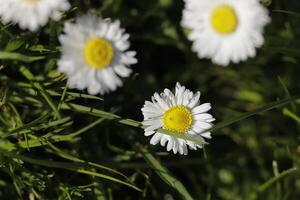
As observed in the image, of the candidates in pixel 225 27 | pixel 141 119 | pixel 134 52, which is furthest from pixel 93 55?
pixel 141 119

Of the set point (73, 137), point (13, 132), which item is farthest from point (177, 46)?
point (13, 132)

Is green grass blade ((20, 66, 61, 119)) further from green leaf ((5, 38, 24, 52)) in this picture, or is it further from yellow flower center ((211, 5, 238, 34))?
yellow flower center ((211, 5, 238, 34))

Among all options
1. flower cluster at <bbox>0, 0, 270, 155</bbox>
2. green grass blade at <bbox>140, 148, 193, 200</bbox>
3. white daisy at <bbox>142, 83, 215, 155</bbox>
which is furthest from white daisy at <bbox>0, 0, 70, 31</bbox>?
green grass blade at <bbox>140, 148, 193, 200</bbox>

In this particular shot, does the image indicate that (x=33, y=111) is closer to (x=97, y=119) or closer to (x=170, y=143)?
(x=97, y=119)

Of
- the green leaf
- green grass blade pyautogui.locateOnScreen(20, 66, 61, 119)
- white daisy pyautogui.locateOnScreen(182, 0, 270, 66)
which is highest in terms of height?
white daisy pyautogui.locateOnScreen(182, 0, 270, 66)

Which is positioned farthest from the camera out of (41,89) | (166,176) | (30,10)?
(166,176)

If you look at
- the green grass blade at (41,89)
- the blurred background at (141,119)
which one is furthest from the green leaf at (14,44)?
the green grass blade at (41,89)

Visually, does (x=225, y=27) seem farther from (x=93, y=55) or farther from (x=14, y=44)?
(x=14, y=44)
